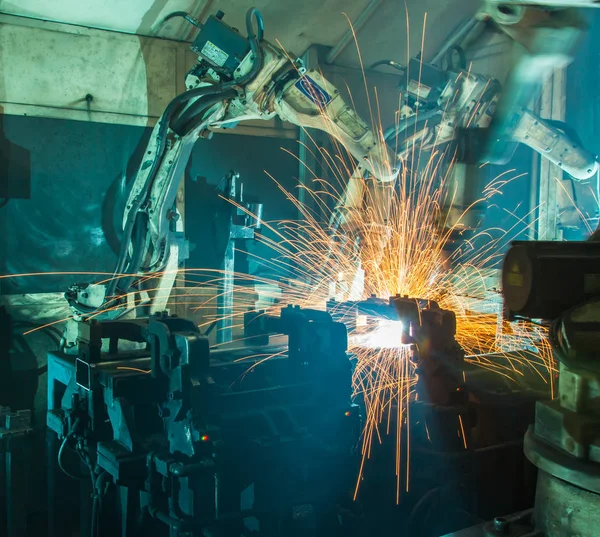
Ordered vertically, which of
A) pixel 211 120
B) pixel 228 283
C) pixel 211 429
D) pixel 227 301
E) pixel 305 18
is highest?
pixel 305 18

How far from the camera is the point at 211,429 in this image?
1.93 meters

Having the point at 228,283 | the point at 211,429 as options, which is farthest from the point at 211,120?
the point at 211,429

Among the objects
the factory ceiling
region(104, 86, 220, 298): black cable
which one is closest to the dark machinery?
region(104, 86, 220, 298): black cable

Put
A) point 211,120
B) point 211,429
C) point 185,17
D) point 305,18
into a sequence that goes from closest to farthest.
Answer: point 211,429 < point 211,120 < point 185,17 < point 305,18

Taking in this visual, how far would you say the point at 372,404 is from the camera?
2660 millimetres

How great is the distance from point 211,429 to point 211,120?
7.11ft

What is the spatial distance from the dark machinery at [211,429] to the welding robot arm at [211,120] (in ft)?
4.05

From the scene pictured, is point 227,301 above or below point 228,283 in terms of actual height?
Result: below

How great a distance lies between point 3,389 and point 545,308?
12.8 feet

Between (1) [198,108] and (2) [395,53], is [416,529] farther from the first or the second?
(2) [395,53]

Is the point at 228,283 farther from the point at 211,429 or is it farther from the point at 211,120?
the point at 211,429

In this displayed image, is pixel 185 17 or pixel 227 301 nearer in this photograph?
pixel 185 17

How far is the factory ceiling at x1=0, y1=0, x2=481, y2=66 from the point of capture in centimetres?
396

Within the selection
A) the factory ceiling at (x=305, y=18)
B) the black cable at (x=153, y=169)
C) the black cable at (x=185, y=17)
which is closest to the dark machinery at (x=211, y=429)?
the black cable at (x=153, y=169)
